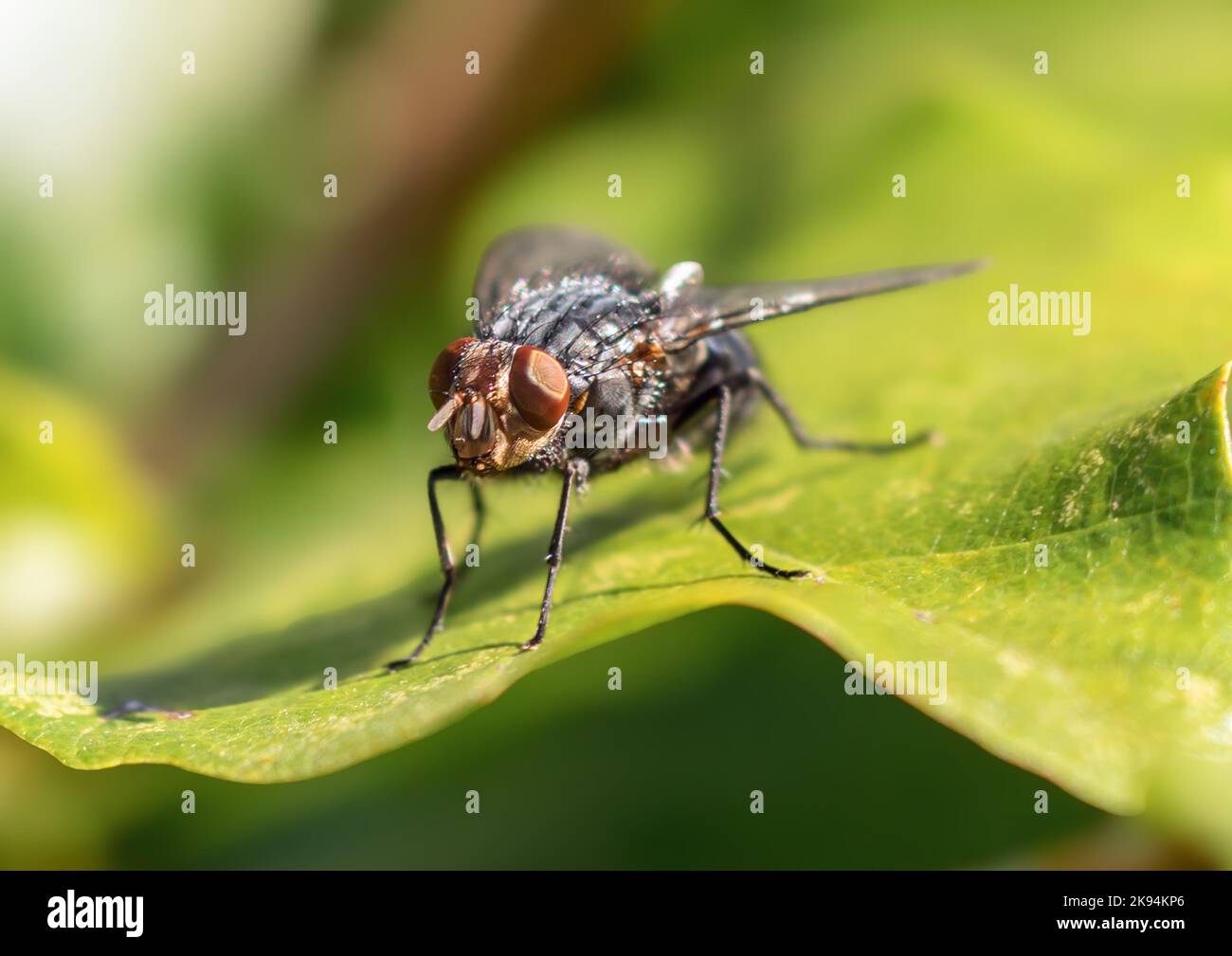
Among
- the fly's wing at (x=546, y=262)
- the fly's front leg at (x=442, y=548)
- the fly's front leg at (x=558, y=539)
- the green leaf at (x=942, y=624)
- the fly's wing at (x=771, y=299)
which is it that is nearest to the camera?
the green leaf at (x=942, y=624)

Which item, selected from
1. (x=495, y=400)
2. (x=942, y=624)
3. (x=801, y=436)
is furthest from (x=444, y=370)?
(x=942, y=624)

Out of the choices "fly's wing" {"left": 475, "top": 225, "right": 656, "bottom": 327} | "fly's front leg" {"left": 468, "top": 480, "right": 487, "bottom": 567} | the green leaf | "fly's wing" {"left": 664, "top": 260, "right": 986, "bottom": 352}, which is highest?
"fly's wing" {"left": 475, "top": 225, "right": 656, "bottom": 327}

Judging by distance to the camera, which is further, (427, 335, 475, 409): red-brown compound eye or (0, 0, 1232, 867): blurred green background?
(0, 0, 1232, 867): blurred green background

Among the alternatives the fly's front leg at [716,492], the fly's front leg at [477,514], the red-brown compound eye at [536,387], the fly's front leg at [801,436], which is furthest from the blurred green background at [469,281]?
the red-brown compound eye at [536,387]

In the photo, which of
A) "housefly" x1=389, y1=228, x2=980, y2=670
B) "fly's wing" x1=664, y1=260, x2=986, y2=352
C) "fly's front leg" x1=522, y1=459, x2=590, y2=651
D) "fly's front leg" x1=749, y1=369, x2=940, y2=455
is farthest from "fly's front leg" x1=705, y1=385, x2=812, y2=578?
"fly's front leg" x1=522, y1=459, x2=590, y2=651

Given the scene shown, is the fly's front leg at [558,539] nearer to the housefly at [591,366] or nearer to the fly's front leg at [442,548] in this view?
the housefly at [591,366]

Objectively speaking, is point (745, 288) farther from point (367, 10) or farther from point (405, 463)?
point (367, 10)

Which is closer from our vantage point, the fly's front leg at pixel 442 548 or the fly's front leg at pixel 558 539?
the fly's front leg at pixel 558 539

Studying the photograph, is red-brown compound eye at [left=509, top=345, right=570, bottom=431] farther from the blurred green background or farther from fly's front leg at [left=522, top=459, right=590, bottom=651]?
the blurred green background
